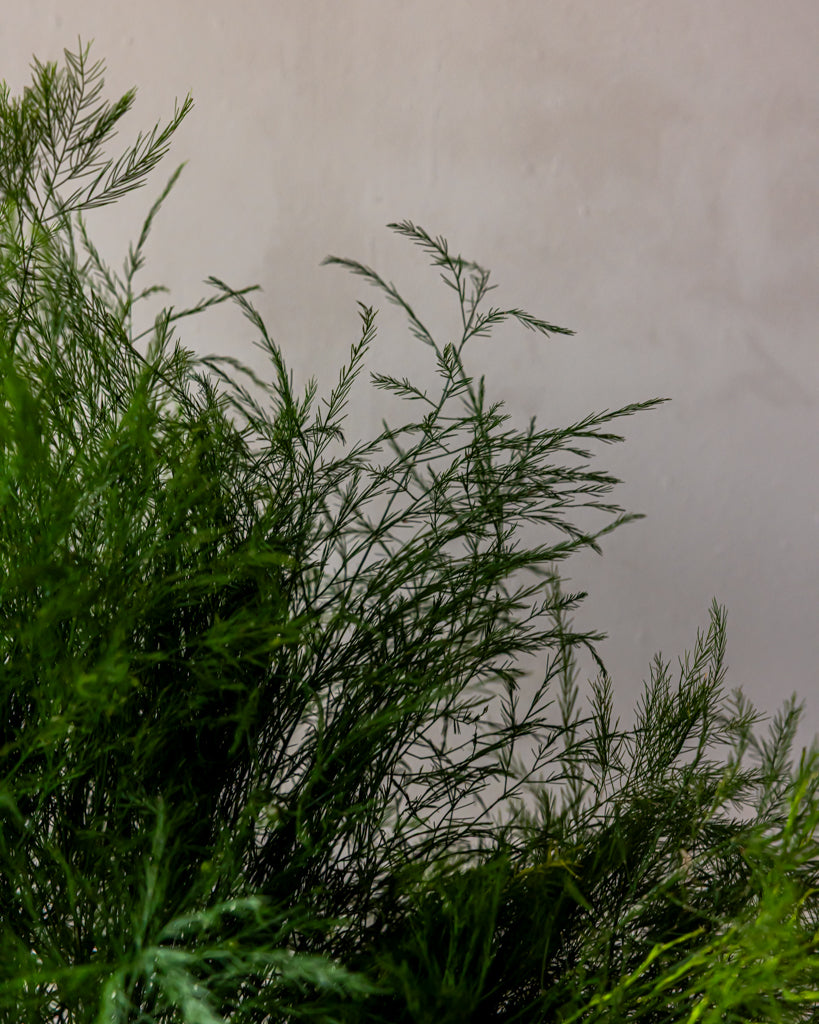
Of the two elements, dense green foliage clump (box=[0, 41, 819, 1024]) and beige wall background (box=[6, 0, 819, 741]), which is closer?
dense green foliage clump (box=[0, 41, 819, 1024])

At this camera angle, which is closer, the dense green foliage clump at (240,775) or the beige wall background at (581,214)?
the dense green foliage clump at (240,775)

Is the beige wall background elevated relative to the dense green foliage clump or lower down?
elevated

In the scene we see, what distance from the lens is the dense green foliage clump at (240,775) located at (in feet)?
0.74

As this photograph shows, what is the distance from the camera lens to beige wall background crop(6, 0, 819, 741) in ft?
1.87

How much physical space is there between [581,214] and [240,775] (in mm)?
416

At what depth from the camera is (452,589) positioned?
32 centimetres

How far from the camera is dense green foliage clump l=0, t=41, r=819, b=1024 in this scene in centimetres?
23

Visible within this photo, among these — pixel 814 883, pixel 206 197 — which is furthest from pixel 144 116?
pixel 814 883

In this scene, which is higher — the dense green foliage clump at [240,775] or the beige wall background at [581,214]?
the beige wall background at [581,214]

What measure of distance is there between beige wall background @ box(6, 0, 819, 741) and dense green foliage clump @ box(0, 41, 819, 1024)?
0.80 ft

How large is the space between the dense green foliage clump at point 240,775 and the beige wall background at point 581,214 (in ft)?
0.80

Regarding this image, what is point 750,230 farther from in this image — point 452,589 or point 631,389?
point 452,589

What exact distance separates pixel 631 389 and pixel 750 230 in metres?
0.12

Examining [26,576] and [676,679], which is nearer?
[26,576]
